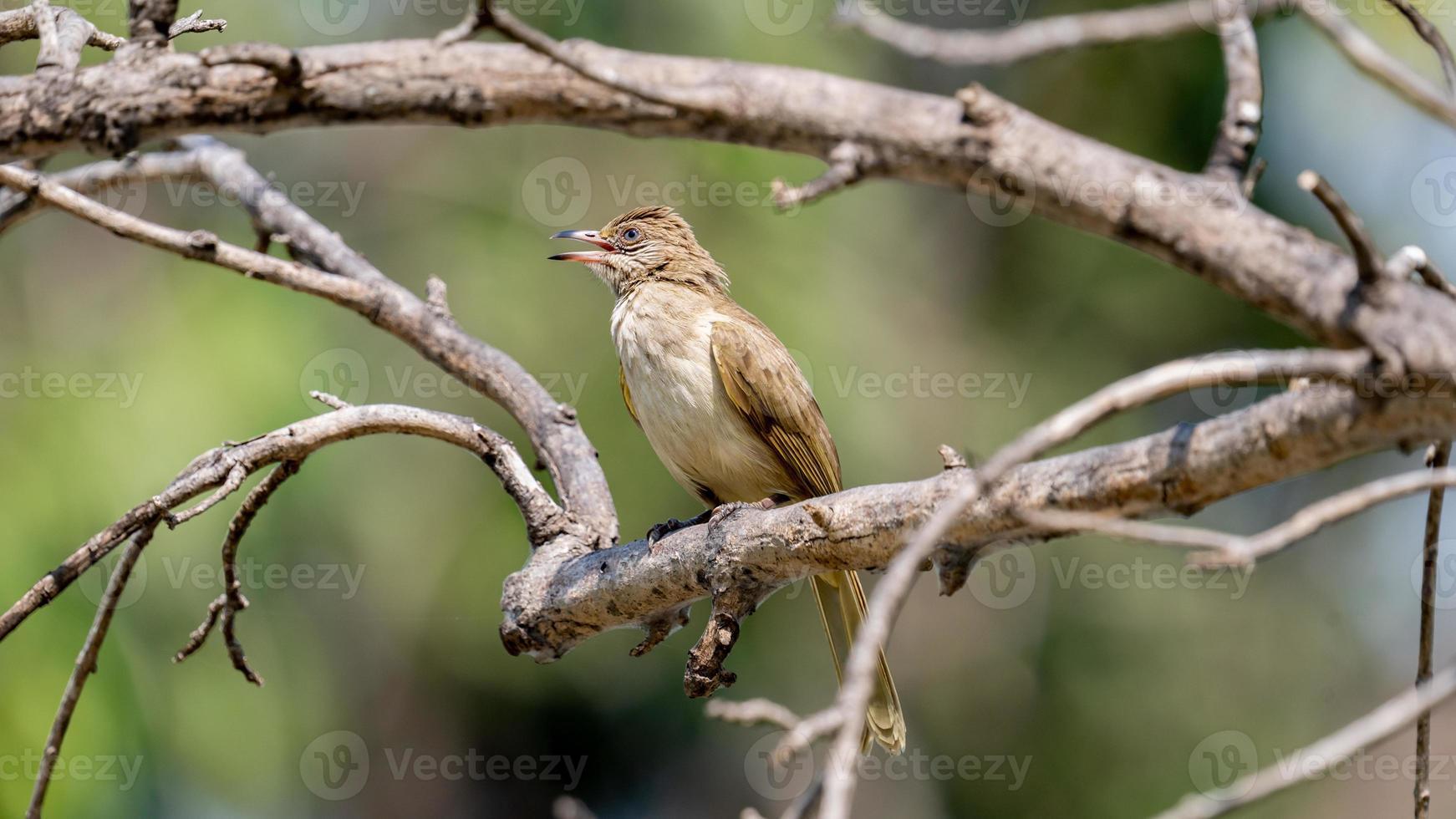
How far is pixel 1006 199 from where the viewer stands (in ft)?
6.84

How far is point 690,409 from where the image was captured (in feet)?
14.8

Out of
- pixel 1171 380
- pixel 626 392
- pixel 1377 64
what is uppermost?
pixel 1377 64

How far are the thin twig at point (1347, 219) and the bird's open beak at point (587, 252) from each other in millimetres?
3755

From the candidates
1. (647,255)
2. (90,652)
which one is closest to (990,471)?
(90,652)

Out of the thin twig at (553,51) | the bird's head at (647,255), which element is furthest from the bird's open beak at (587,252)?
the thin twig at (553,51)

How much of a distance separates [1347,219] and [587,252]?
13.4ft

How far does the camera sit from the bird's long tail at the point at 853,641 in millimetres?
4195

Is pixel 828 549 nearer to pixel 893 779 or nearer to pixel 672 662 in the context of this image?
pixel 672 662

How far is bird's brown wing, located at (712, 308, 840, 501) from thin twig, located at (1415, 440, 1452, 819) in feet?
7.70

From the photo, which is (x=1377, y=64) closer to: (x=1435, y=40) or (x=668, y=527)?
(x=1435, y=40)

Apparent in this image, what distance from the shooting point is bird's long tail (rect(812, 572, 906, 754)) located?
4195mm

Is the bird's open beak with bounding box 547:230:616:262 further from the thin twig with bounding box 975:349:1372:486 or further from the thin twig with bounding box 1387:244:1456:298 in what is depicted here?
the thin twig with bounding box 975:349:1372:486

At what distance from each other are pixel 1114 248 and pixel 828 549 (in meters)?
10.8

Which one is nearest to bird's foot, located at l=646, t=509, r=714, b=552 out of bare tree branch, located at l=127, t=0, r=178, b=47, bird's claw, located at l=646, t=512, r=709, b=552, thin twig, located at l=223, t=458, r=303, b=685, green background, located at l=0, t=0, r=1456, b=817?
bird's claw, located at l=646, t=512, r=709, b=552
